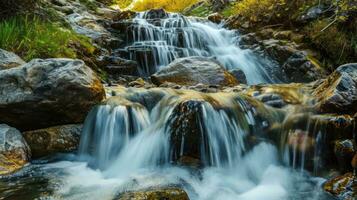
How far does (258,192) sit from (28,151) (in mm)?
2874

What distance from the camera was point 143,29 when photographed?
442 inches

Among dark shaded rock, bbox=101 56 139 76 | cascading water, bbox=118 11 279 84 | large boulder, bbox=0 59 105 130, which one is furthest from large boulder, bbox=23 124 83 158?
cascading water, bbox=118 11 279 84

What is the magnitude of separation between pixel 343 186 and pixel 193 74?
4430mm

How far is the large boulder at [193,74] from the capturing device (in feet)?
25.8

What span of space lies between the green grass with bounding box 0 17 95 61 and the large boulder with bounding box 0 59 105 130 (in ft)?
5.91

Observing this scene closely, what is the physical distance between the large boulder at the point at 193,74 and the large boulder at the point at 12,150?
3406 mm

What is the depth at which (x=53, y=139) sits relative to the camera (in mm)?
5188

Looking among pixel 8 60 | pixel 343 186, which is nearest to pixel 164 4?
pixel 8 60

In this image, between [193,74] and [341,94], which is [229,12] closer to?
[193,74]

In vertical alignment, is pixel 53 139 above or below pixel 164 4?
below

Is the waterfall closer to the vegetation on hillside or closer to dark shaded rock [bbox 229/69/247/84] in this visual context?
dark shaded rock [bbox 229/69/247/84]

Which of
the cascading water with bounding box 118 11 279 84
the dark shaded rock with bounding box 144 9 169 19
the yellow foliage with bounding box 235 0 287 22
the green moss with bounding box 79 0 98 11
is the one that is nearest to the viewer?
the cascading water with bounding box 118 11 279 84

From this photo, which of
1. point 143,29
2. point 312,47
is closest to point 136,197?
point 312,47

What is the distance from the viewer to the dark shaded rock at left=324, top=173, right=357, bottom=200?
3.87m
